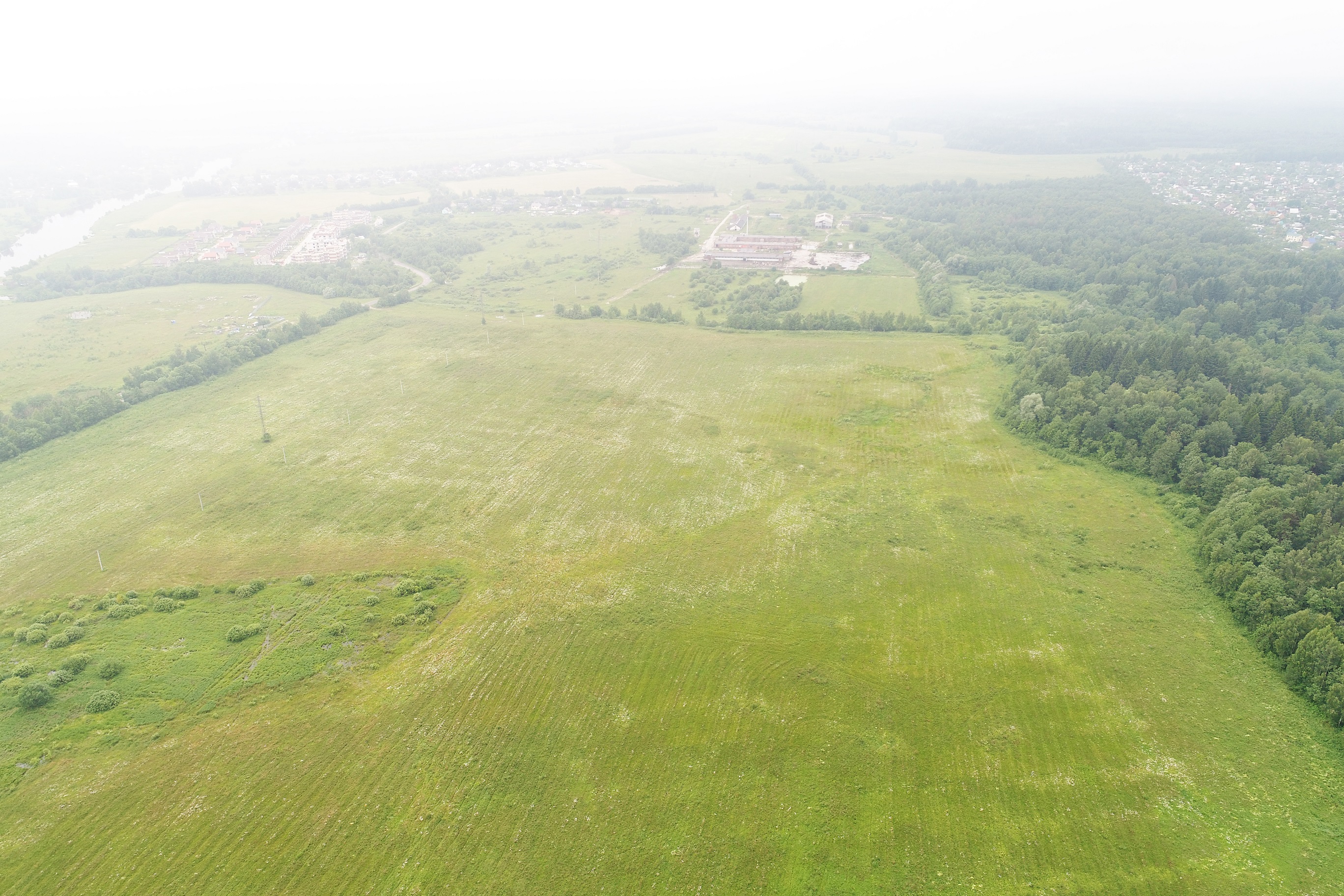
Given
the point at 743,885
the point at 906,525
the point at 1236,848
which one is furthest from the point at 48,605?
the point at 1236,848

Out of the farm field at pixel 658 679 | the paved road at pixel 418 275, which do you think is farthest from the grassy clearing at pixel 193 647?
the paved road at pixel 418 275

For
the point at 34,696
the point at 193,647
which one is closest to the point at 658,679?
the point at 193,647

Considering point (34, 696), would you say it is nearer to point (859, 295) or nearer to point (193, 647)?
point (193, 647)

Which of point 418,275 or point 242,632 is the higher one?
point 418,275

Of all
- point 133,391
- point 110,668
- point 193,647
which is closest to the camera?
point 110,668

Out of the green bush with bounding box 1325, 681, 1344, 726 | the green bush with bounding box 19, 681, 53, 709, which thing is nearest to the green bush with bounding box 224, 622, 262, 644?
the green bush with bounding box 19, 681, 53, 709

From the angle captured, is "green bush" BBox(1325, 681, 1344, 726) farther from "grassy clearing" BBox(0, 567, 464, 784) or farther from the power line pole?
the power line pole
